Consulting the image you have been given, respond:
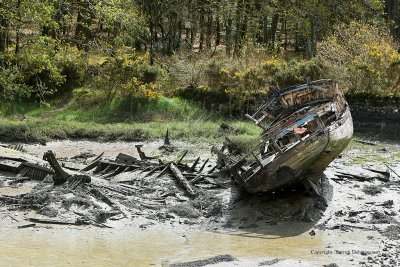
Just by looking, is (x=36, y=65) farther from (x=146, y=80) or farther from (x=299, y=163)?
(x=299, y=163)

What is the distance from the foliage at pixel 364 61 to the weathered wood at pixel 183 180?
44.4 ft

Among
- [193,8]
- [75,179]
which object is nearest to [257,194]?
[75,179]

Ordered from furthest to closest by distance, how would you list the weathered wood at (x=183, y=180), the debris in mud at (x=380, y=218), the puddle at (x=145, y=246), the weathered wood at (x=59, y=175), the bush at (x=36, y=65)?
the bush at (x=36, y=65) < the weathered wood at (x=59, y=175) < the weathered wood at (x=183, y=180) < the debris in mud at (x=380, y=218) < the puddle at (x=145, y=246)

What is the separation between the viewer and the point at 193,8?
39406 millimetres

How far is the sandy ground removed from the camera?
1152cm

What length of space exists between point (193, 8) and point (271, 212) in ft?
87.3

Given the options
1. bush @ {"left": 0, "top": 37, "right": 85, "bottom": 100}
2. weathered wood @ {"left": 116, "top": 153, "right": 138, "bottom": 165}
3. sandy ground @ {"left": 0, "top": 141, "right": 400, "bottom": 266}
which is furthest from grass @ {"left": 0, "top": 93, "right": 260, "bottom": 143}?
sandy ground @ {"left": 0, "top": 141, "right": 400, "bottom": 266}

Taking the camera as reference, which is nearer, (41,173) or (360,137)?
(41,173)

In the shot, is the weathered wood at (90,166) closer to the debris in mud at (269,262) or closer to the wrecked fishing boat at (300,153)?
the wrecked fishing boat at (300,153)

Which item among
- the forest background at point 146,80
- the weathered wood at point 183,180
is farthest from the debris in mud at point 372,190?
the forest background at point 146,80

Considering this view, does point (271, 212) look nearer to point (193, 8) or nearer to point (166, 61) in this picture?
point (166, 61)

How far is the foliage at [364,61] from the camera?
27.6 meters

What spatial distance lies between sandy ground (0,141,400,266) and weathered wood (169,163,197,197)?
1.90 ft

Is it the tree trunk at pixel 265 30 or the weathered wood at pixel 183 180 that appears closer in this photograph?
the weathered wood at pixel 183 180
